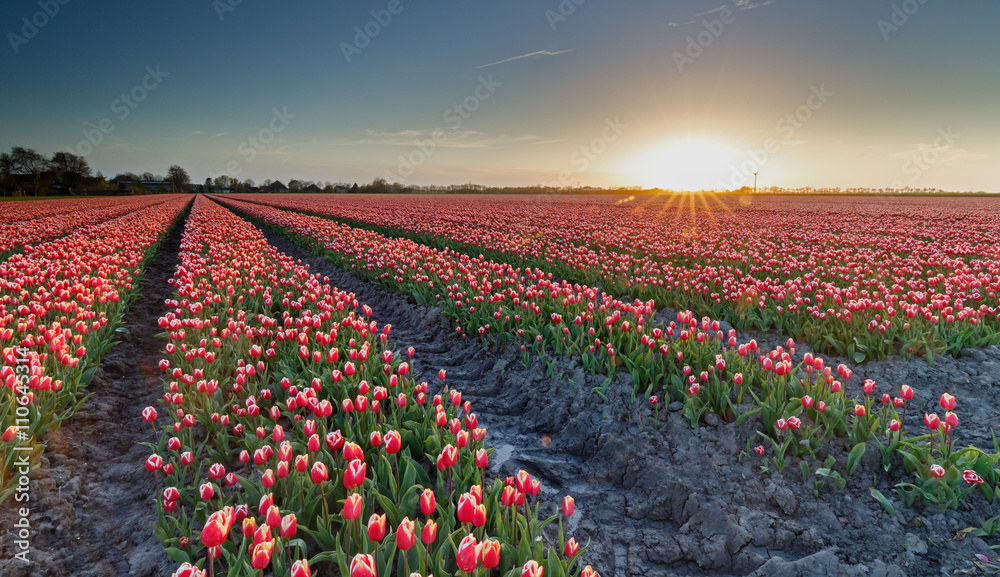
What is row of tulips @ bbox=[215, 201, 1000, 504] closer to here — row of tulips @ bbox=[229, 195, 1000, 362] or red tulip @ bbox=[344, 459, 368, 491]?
row of tulips @ bbox=[229, 195, 1000, 362]

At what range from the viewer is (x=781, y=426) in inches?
157

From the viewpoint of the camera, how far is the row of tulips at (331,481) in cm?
247

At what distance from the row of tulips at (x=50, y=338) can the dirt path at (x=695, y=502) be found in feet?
13.4

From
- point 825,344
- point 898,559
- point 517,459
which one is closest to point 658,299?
point 825,344

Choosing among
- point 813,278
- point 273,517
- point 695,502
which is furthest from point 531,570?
point 813,278

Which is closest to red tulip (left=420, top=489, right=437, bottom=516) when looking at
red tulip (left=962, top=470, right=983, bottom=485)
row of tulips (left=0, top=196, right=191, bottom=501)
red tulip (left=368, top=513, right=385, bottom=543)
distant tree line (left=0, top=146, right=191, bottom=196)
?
red tulip (left=368, top=513, right=385, bottom=543)

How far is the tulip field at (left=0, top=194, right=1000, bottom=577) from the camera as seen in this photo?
118 inches

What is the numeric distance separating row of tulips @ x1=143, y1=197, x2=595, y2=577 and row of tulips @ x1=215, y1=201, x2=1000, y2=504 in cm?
181

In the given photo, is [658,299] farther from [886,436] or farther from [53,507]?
[53,507]

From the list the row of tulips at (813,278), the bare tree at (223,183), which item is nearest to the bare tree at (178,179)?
the bare tree at (223,183)

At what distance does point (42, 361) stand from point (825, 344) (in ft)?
30.7

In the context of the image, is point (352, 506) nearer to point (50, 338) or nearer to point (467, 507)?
point (467, 507)

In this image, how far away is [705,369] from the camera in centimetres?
522

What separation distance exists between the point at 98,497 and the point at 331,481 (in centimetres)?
209
